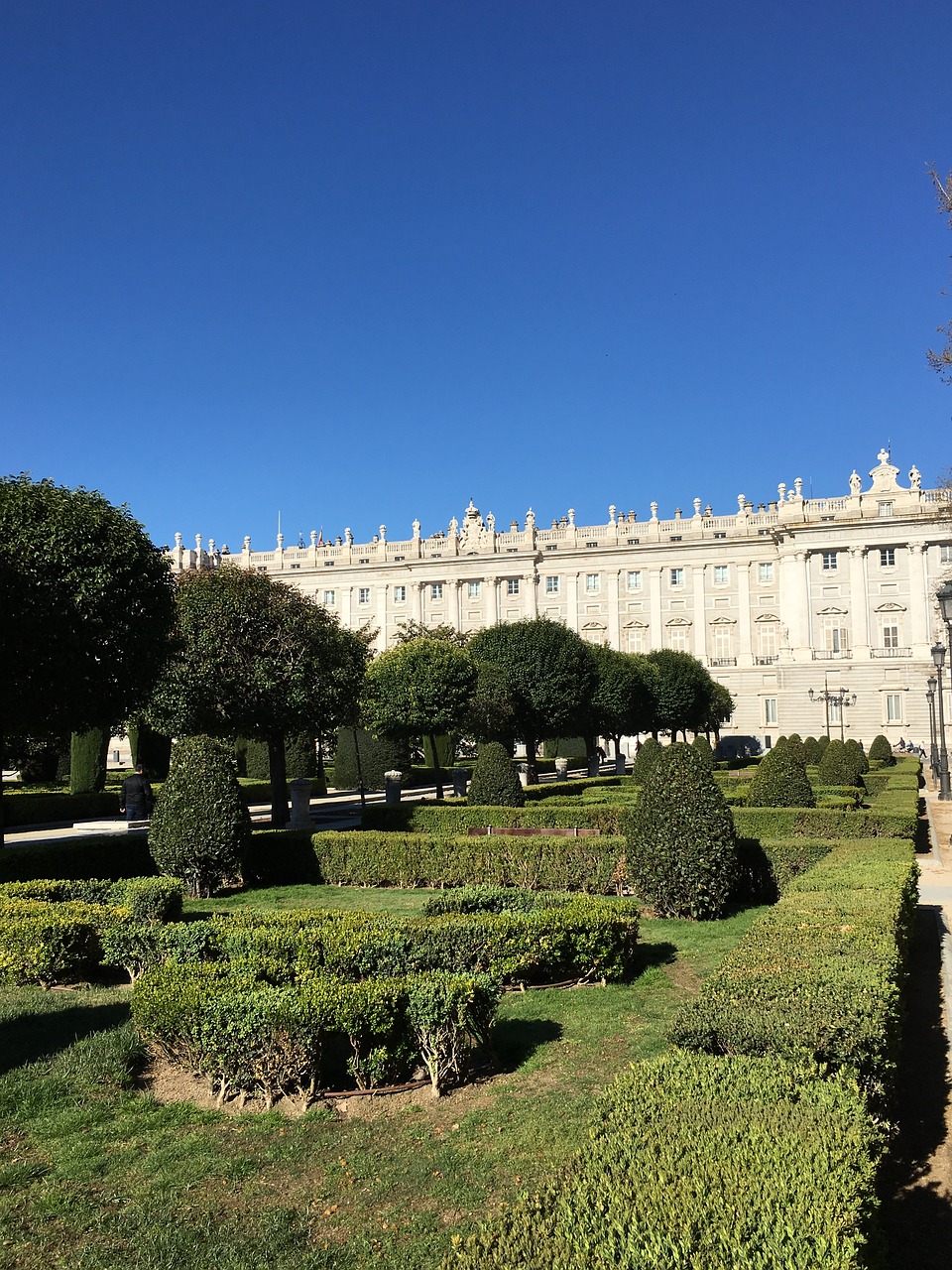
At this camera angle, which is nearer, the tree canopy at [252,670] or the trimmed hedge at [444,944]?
the trimmed hedge at [444,944]

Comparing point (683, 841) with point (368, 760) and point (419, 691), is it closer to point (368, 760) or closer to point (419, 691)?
point (419, 691)

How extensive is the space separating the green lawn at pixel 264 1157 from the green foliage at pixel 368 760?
29.5m

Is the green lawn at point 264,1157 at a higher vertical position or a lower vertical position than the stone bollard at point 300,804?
lower

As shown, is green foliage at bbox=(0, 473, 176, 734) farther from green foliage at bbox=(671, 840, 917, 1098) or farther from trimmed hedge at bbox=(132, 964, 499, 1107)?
green foliage at bbox=(671, 840, 917, 1098)

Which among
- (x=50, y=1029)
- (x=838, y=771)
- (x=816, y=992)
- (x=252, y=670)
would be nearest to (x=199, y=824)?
(x=252, y=670)

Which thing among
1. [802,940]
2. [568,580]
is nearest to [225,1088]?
[802,940]

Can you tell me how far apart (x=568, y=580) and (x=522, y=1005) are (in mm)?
59669

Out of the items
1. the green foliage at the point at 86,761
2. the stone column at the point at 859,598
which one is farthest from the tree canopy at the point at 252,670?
the stone column at the point at 859,598

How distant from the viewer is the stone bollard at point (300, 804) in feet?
64.3

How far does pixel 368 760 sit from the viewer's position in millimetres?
37125

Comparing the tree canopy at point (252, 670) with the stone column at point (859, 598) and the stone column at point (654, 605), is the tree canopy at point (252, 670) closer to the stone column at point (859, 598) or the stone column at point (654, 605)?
the stone column at point (859, 598)

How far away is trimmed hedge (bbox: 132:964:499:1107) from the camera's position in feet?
17.2

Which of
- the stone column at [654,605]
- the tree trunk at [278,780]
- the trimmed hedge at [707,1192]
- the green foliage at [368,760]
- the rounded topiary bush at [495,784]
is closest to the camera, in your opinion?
the trimmed hedge at [707,1192]

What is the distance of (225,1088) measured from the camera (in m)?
5.35
